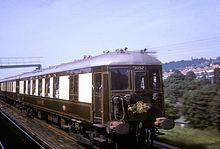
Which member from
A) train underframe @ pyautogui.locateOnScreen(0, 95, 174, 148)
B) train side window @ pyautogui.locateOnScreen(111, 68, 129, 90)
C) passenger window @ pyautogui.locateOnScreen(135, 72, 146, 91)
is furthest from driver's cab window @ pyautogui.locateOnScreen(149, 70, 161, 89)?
train underframe @ pyautogui.locateOnScreen(0, 95, 174, 148)

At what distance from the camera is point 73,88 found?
47.1ft

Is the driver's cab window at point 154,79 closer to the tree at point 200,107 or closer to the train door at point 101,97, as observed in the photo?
the train door at point 101,97

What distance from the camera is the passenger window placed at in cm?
1167

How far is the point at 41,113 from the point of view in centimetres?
2358

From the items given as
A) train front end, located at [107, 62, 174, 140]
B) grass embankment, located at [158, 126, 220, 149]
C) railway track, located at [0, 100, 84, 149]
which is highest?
train front end, located at [107, 62, 174, 140]

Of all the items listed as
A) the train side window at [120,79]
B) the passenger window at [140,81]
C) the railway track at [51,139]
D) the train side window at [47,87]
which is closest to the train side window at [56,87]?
the train side window at [47,87]

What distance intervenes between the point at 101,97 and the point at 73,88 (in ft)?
9.59


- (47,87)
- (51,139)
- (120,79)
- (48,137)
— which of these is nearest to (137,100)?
(120,79)

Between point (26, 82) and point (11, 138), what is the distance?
10.1 meters

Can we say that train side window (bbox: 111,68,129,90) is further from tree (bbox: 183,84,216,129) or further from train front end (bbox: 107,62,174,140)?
tree (bbox: 183,84,216,129)

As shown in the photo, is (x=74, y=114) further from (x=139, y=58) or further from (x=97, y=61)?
(x=139, y=58)

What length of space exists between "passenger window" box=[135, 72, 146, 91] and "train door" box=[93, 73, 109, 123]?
97 centimetres

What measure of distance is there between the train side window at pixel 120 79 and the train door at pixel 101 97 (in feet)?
0.74

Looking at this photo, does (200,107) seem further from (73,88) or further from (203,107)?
(73,88)
